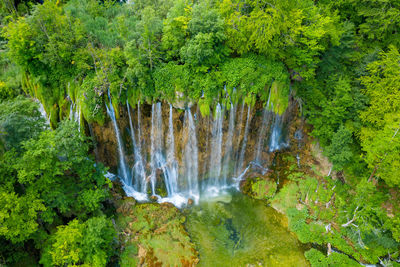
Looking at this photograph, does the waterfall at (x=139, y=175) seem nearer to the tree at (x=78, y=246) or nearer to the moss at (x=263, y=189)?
the tree at (x=78, y=246)

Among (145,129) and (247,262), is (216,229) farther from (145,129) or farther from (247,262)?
(145,129)

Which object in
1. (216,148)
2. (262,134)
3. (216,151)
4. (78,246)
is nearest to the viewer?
(78,246)

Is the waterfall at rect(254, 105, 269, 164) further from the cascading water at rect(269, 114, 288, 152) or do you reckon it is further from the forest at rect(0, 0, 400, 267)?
the cascading water at rect(269, 114, 288, 152)

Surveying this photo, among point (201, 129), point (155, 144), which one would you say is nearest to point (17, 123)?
point (155, 144)

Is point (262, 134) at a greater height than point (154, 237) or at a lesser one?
greater

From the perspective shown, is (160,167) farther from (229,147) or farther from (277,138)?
(277,138)

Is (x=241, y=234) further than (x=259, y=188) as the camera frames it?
No
